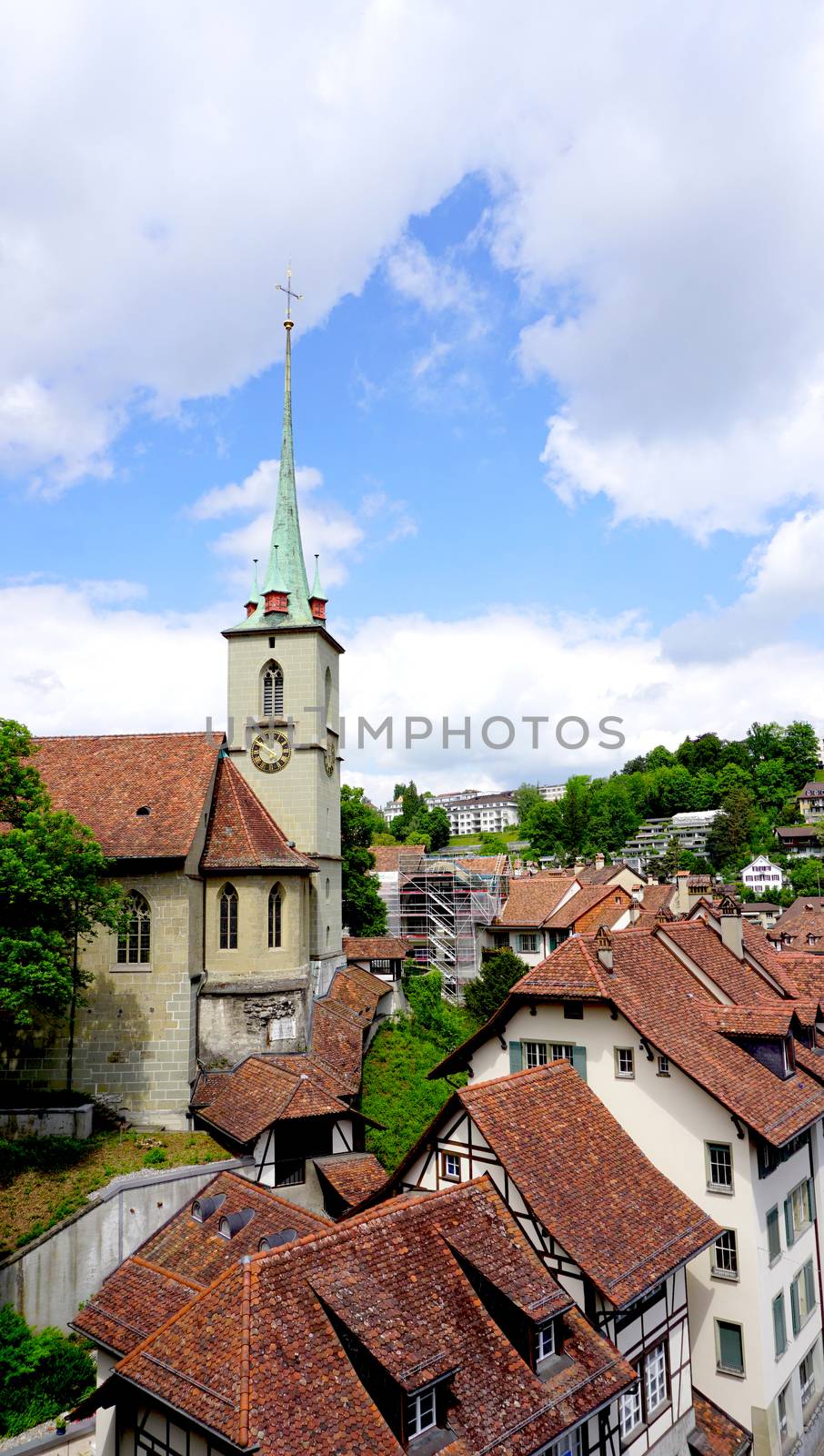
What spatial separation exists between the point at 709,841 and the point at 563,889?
78.4 meters

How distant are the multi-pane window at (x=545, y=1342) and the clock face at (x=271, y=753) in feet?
84.5

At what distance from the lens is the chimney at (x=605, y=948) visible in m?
21.1

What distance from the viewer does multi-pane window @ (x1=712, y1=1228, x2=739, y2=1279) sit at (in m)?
18.8

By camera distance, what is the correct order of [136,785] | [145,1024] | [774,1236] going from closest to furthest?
1. [774,1236]
2. [145,1024]
3. [136,785]

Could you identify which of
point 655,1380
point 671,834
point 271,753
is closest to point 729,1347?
point 655,1380

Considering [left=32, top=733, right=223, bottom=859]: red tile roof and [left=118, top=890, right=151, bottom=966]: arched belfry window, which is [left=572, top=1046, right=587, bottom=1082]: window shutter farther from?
[left=118, top=890, right=151, bottom=966]: arched belfry window

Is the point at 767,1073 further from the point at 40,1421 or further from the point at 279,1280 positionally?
the point at 40,1421

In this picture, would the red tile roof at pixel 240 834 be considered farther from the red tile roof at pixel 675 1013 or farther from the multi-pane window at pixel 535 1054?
the multi-pane window at pixel 535 1054

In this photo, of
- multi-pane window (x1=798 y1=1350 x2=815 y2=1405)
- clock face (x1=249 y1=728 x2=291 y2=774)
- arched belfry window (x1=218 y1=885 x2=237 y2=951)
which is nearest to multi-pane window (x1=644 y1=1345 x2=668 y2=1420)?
multi-pane window (x1=798 y1=1350 x2=815 y2=1405)

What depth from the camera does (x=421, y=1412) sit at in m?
12.0

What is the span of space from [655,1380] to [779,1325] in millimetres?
4530

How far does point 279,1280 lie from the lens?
1240cm

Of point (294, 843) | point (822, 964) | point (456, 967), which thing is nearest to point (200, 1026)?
point (294, 843)

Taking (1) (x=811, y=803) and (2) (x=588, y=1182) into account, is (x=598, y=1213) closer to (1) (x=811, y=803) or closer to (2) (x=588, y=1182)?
(2) (x=588, y=1182)
